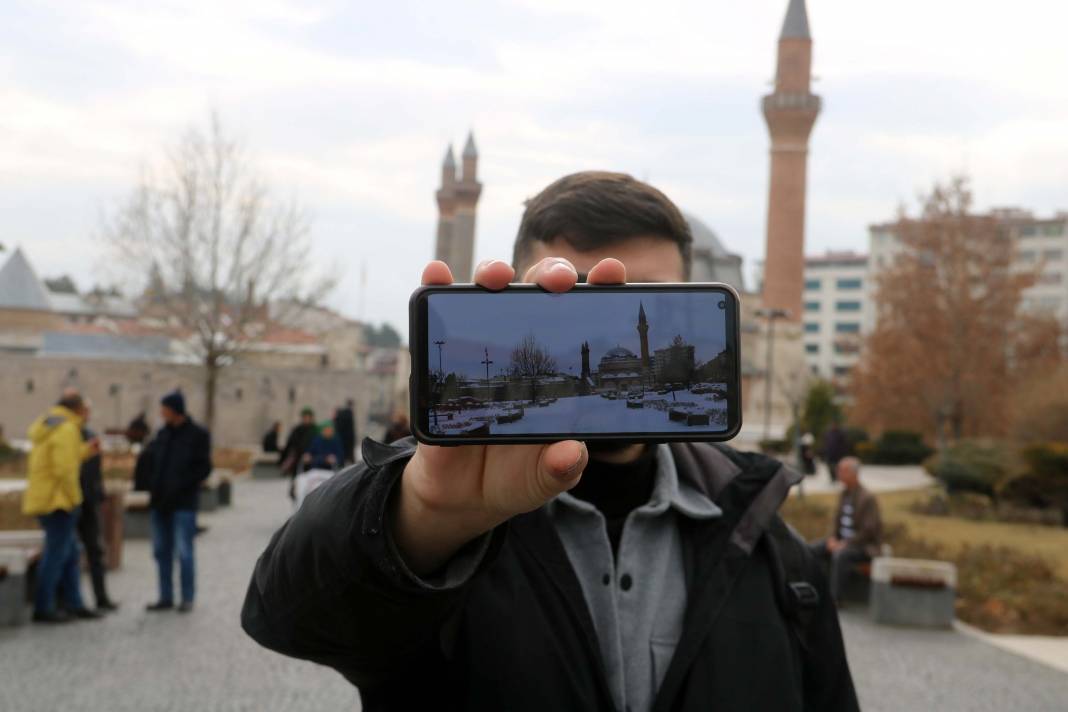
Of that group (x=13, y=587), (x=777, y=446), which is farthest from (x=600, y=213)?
(x=777, y=446)

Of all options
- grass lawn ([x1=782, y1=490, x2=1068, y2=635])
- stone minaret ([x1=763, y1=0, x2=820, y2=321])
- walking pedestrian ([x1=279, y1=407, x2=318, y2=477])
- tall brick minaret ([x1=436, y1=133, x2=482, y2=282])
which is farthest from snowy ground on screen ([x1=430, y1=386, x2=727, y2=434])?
tall brick minaret ([x1=436, y1=133, x2=482, y2=282])

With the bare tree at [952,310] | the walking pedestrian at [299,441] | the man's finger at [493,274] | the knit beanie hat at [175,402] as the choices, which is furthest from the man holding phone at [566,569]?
the bare tree at [952,310]

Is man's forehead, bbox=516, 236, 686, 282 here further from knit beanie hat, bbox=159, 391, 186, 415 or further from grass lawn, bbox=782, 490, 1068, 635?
grass lawn, bbox=782, 490, 1068, 635

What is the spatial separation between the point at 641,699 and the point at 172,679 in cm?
676

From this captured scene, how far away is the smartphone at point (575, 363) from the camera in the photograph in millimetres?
1835

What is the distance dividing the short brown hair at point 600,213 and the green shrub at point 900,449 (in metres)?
Result: 38.6

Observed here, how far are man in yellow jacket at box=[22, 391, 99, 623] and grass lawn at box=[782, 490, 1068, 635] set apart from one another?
9.76 metres

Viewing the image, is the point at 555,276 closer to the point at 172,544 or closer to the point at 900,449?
the point at 172,544

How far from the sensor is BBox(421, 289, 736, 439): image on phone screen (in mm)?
1839

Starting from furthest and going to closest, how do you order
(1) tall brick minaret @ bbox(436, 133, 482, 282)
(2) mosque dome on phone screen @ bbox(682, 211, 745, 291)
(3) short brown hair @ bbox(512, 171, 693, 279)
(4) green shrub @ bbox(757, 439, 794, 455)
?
(1) tall brick minaret @ bbox(436, 133, 482, 282) → (2) mosque dome on phone screen @ bbox(682, 211, 745, 291) → (4) green shrub @ bbox(757, 439, 794, 455) → (3) short brown hair @ bbox(512, 171, 693, 279)

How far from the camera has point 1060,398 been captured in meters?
25.1

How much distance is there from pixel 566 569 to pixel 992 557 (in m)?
15.2

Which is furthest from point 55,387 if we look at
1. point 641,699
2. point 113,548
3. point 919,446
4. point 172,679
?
point 641,699

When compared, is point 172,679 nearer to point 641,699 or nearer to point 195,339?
point 641,699
